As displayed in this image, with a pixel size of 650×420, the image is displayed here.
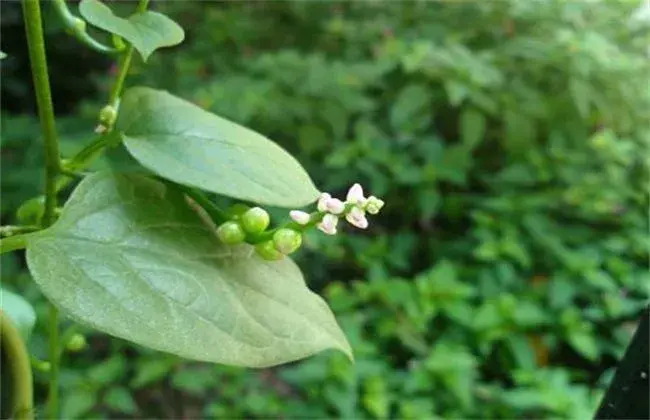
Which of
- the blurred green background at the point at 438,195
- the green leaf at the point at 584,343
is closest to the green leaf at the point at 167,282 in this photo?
the blurred green background at the point at 438,195

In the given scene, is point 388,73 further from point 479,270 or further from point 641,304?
point 641,304

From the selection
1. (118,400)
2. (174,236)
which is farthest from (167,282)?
(118,400)

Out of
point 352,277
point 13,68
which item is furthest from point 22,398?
point 13,68

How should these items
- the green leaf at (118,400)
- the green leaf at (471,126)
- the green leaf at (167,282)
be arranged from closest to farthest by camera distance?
the green leaf at (167,282) → the green leaf at (118,400) → the green leaf at (471,126)

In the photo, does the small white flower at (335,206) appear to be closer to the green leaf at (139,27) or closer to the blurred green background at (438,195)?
the green leaf at (139,27)

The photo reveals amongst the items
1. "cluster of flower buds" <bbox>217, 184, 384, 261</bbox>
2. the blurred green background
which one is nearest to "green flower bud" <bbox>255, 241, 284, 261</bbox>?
"cluster of flower buds" <bbox>217, 184, 384, 261</bbox>

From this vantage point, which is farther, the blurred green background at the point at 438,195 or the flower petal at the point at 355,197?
the blurred green background at the point at 438,195
